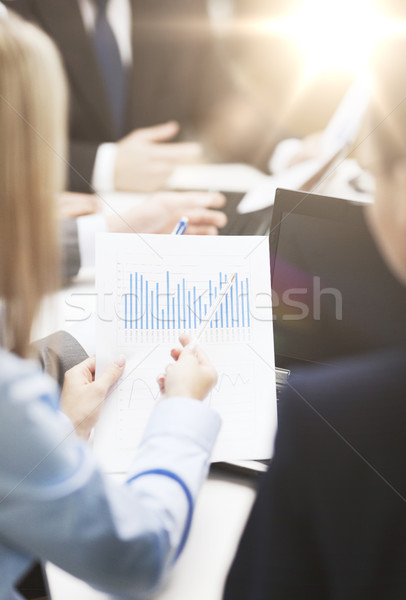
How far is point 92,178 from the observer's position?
83cm

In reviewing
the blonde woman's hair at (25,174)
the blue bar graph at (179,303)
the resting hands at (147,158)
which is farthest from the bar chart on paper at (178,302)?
the resting hands at (147,158)

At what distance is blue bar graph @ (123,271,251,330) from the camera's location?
0.62m

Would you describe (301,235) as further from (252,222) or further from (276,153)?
(276,153)

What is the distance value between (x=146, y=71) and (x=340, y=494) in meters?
0.67

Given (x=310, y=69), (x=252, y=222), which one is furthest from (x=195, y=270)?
(x=310, y=69)

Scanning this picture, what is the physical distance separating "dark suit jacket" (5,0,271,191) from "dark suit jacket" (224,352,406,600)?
0.55 m

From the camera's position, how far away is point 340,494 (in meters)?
0.41

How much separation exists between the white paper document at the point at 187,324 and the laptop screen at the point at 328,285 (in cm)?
3

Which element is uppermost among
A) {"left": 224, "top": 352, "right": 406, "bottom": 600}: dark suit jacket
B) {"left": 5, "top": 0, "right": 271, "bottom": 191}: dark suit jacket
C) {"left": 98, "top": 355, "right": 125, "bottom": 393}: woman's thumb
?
{"left": 5, "top": 0, "right": 271, "bottom": 191}: dark suit jacket

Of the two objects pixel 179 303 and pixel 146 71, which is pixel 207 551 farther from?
pixel 146 71

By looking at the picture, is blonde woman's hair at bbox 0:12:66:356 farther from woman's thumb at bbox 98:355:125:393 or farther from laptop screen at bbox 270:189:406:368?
laptop screen at bbox 270:189:406:368

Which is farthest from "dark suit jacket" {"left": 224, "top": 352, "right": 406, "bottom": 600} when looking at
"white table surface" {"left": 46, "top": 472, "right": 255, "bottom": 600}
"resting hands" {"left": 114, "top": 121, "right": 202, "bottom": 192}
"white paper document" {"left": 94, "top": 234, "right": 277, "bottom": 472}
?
"resting hands" {"left": 114, "top": 121, "right": 202, "bottom": 192}

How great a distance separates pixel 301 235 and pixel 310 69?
0.32m
